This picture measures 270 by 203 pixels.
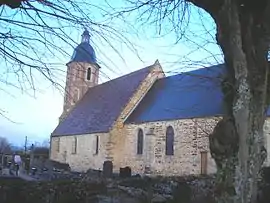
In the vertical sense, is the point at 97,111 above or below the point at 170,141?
above

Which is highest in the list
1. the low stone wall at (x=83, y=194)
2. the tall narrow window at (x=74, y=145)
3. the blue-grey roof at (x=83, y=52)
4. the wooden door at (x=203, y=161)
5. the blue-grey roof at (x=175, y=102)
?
the blue-grey roof at (x=175, y=102)

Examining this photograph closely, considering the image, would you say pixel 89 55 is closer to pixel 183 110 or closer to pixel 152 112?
pixel 183 110

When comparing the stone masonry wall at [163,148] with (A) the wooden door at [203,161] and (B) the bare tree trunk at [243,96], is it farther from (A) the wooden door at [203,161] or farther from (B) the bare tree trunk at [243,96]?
(B) the bare tree trunk at [243,96]

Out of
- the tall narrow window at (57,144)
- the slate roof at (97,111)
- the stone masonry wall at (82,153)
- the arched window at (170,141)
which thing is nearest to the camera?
the arched window at (170,141)

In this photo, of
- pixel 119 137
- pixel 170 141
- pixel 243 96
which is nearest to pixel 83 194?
pixel 243 96

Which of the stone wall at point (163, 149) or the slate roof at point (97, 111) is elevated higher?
the slate roof at point (97, 111)

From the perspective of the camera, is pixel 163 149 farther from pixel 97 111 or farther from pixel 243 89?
pixel 243 89

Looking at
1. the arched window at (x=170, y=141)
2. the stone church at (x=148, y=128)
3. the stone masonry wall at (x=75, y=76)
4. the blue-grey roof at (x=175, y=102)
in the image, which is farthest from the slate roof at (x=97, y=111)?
the stone masonry wall at (x=75, y=76)

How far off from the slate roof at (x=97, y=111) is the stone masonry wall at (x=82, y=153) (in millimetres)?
643

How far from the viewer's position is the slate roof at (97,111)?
34.0m

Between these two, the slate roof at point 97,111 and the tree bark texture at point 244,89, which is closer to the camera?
the tree bark texture at point 244,89

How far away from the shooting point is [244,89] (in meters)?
5.21

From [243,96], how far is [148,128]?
82.8 feet

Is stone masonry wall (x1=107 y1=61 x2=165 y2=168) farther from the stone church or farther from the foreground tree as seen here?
the foreground tree
